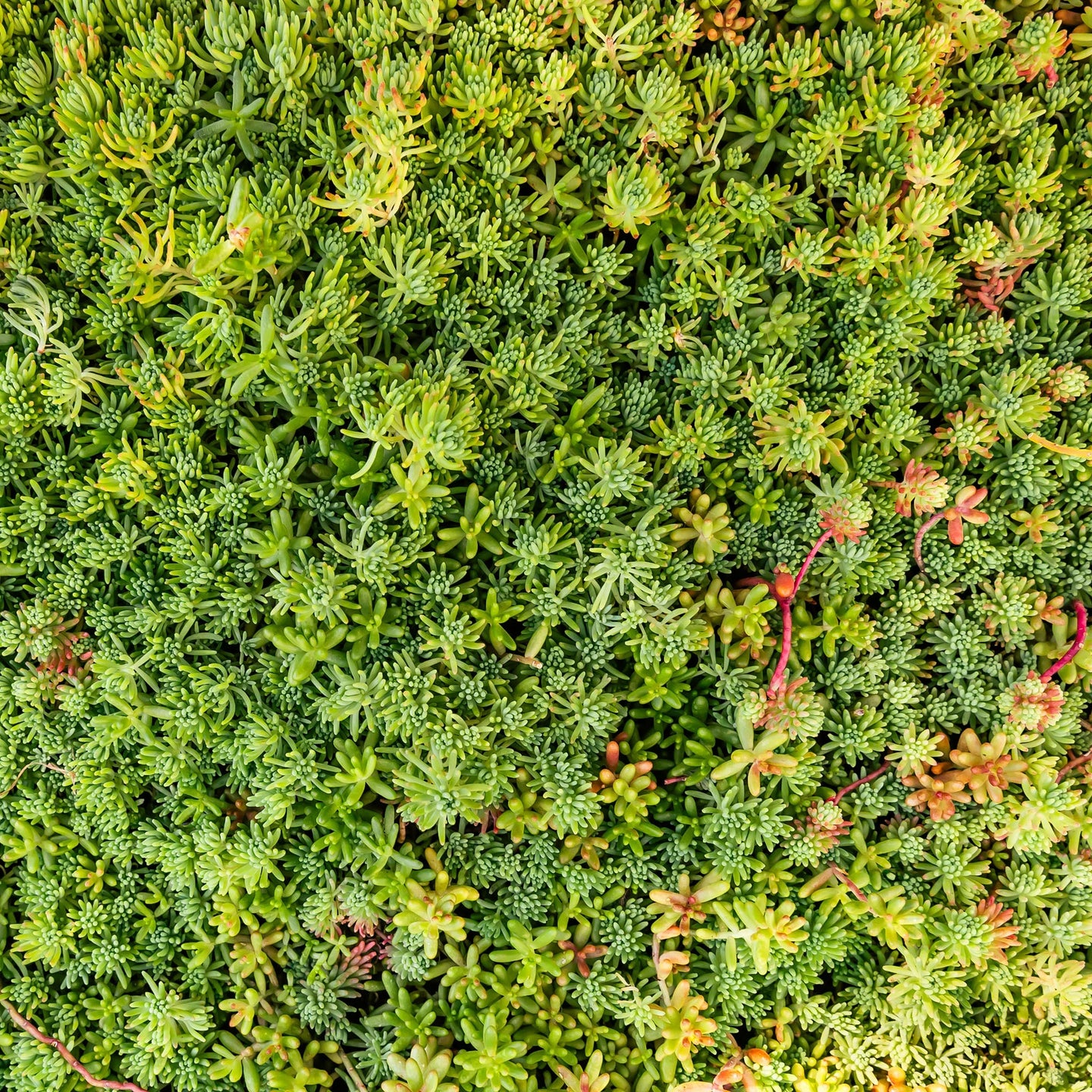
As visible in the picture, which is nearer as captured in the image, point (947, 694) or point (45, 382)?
point (45, 382)

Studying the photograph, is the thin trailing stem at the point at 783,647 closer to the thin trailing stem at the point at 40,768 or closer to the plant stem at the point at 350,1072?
the plant stem at the point at 350,1072

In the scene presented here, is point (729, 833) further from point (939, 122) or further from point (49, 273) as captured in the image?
point (49, 273)

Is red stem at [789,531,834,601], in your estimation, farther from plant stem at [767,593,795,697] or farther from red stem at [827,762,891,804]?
red stem at [827,762,891,804]

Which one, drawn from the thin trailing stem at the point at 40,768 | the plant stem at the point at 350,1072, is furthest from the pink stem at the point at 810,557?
the thin trailing stem at the point at 40,768

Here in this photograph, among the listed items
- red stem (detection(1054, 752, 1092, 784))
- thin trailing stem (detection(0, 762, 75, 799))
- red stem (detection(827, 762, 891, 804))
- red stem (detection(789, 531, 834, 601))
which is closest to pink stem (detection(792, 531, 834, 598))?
red stem (detection(789, 531, 834, 601))

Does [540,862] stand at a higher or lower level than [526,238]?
lower

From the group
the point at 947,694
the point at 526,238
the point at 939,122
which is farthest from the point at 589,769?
the point at 939,122

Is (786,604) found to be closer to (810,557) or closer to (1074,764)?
(810,557)

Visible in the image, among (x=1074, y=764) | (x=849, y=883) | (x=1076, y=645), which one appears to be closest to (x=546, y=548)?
(x=849, y=883)
